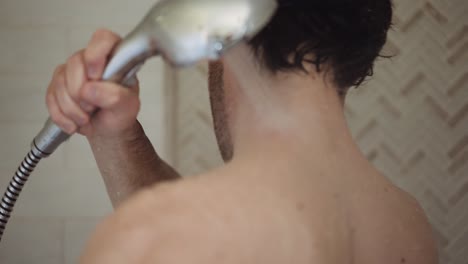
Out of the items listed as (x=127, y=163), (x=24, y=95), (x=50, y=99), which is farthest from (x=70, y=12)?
(x=50, y=99)

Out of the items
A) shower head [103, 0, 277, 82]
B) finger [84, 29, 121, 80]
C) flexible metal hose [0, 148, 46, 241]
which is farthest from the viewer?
flexible metal hose [0, 148, 46, 241]

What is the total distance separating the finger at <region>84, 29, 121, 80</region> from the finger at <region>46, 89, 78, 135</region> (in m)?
0.06

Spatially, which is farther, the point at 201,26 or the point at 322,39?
the point at 322,39

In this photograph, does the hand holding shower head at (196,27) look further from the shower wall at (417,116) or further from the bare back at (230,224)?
the shower wall at (417,116)

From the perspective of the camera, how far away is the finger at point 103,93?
0.58m

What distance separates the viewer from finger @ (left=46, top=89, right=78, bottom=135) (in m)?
0.63

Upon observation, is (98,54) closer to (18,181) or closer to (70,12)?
(18,181)

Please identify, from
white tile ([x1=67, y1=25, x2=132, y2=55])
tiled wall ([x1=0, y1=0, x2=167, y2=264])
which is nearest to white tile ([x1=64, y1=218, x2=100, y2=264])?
tiled wall ([x1=0, y1=0, x2=167, y2=264])

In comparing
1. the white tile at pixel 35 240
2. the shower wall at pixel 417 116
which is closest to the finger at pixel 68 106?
the shower wall at pixel 417 116

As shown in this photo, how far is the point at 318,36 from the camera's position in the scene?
0.59 meters

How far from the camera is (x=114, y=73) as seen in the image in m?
0.58

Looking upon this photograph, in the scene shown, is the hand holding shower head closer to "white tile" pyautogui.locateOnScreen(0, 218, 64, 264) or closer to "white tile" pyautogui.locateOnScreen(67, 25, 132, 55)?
"white tile" pyautogui.locateOnScreen(67, 25, 132, 55)

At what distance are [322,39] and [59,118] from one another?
0.92ft

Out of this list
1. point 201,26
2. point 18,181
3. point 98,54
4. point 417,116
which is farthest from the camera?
point 417,116
